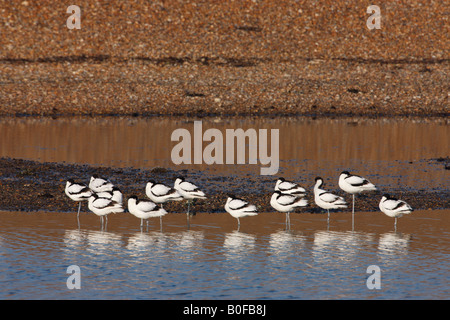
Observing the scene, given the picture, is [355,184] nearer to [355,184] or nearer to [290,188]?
[355,184]

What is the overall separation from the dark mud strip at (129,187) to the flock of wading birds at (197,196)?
1.62 metres

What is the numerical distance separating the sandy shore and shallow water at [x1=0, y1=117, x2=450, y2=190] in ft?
17.1

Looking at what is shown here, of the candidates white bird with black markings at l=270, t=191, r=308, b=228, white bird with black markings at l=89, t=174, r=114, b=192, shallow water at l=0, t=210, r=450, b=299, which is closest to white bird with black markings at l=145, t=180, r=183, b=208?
shallow water at l=0, t=210, r=450, b=299

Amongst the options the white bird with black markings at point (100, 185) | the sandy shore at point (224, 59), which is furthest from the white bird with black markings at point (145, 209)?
the sandy shore at point (224, 59)

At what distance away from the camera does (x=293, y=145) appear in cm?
4594

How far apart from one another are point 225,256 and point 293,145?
26212 mm

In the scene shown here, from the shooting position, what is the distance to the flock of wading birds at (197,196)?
77.4 feet

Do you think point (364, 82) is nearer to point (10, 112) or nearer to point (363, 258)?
point (10, 112)

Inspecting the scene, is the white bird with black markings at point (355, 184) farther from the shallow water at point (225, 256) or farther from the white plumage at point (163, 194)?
the white plumage at point (163, 194)

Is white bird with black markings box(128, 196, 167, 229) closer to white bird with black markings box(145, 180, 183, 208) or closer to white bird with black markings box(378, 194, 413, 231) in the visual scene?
white bird with black markings box(145, 180, 183, 208)
